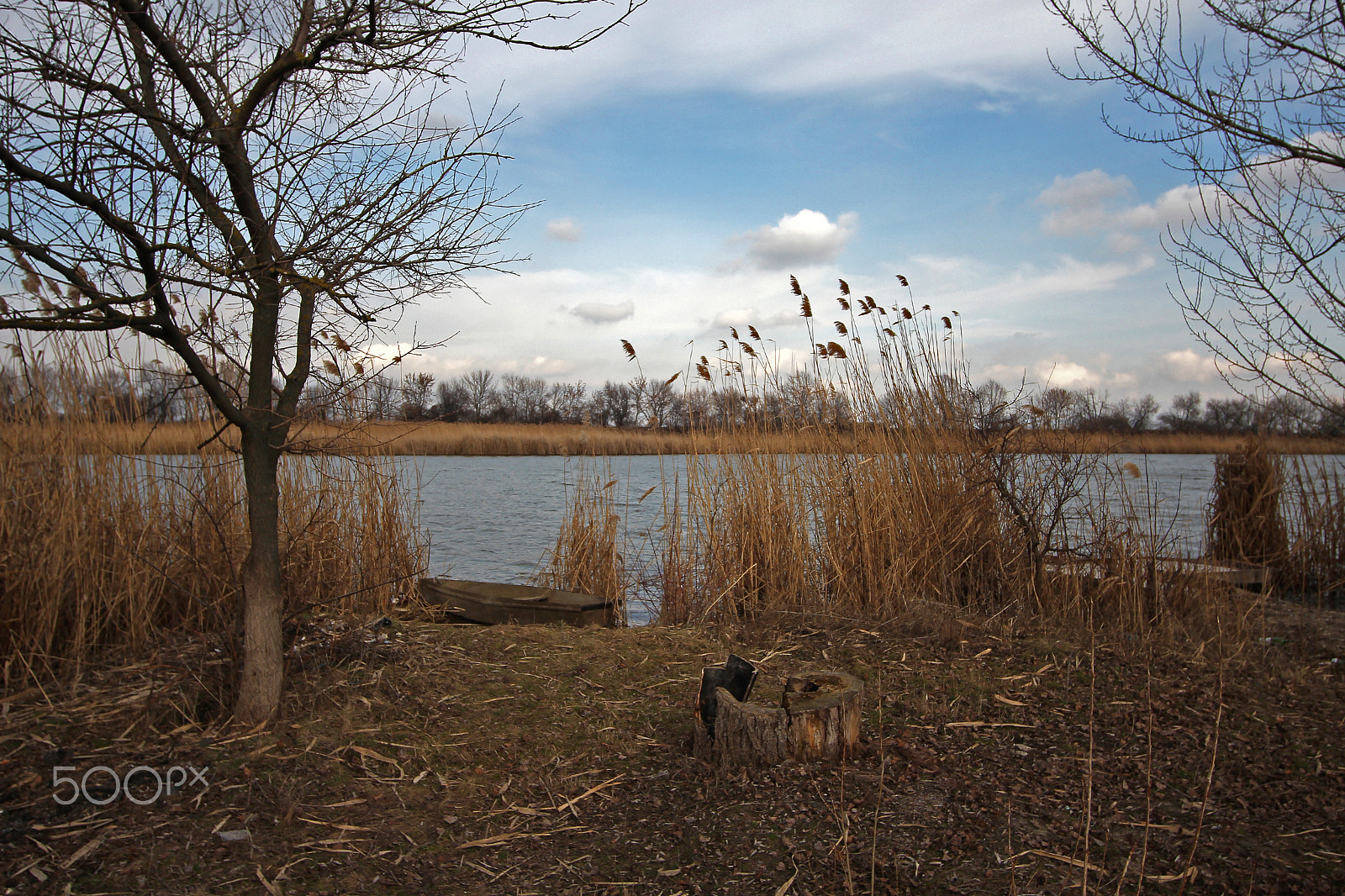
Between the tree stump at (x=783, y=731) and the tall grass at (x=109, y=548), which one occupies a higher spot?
the tall grass at (x=109, y=548)

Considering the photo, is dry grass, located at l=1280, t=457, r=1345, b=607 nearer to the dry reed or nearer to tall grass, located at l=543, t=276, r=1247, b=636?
the dry reed

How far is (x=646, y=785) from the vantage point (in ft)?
8.18

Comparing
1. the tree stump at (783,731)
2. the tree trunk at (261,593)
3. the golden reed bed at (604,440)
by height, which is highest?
the golden reed bed at (604,440)

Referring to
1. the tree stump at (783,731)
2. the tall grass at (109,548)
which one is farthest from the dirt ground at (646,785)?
the tall grass at (109,548)

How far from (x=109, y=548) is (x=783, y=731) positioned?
2.92 m

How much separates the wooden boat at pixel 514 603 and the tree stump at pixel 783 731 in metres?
2.03

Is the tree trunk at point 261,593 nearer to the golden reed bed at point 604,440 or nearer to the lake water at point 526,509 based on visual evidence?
the golden reed bed at point 604,440

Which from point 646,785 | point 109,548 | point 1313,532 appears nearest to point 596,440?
point 109,548

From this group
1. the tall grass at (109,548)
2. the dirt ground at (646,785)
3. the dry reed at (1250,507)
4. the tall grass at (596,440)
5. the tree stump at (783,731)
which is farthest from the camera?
the dry reed at (1250,507)

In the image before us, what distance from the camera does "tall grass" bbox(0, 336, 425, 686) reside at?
305 centimetres

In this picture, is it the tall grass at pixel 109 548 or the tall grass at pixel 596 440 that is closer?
the tall grass at pixel 109 548

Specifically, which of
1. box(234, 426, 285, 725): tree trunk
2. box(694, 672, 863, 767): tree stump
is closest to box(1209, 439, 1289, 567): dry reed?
box(694, 672, 863, 767): tree stump

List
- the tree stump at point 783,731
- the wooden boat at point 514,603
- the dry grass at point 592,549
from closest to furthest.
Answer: the tree stump at point 783,731
the wooden boat at point 514,603
the dry grass at point 592,549

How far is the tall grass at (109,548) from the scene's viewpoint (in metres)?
3.05
